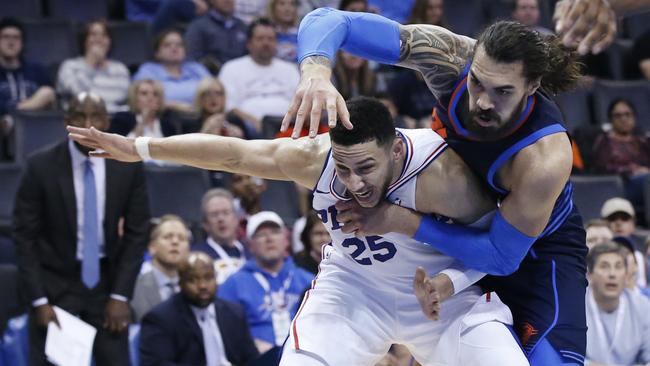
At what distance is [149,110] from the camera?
845 centimetres

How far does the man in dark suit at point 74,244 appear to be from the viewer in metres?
6.43

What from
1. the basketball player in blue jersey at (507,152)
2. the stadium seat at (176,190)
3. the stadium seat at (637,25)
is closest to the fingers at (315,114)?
the basketball player in blue jersey at (507,152)

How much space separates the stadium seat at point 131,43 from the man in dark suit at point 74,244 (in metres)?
3.54

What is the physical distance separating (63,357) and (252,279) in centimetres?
157

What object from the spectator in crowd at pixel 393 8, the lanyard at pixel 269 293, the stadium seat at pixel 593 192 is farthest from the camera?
the spectator in crowd at pixel 393 8

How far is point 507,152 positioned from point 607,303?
3.28 m

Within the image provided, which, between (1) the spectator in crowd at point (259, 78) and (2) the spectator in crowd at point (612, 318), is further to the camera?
(1) the spectator in crowd at point (259, 78)

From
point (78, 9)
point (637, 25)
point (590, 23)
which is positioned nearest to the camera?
point (590, 23)

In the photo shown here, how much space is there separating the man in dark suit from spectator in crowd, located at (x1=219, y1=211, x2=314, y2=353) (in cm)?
91

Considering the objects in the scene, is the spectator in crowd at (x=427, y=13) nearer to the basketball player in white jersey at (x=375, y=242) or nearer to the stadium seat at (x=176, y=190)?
the stadium seat at (x=176, y=190)

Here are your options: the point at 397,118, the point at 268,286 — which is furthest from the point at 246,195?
the point at 397,118

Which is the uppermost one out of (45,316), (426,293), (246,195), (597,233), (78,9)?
(78,9)

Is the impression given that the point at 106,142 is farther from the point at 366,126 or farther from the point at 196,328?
the point at 196,328

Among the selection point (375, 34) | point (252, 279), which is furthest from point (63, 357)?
point (375, 34)
